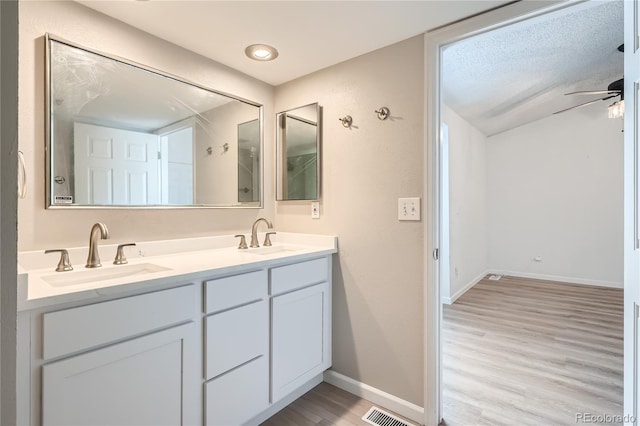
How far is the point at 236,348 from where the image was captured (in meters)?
1.47

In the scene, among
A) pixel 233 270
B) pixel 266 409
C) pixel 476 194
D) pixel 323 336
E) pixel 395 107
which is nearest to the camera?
pixel 233 270

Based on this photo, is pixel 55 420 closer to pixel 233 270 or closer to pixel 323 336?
pixel 233 270

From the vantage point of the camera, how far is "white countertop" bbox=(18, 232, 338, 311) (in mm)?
1021

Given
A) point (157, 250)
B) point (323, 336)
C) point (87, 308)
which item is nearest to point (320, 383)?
point (323, 336)

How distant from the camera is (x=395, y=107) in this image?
180 centimetres

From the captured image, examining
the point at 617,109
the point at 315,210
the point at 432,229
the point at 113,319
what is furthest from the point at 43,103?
the point at 617,109

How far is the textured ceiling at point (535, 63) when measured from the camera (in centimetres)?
213

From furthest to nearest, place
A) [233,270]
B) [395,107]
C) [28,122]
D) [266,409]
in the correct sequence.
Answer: [395,107] < [266,409] < [233,270] < [28,122]

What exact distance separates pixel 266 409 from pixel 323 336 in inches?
20.2

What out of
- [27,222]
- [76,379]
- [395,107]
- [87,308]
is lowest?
[76,379]

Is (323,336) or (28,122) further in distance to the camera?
(323,336)

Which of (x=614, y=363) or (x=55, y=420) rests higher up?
(x=55, y=420)

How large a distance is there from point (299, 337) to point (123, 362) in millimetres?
909

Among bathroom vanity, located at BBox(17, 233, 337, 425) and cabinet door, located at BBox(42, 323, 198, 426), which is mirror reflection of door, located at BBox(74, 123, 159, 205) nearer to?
bathroom vanity, located at BBox(17, 233, 337, 425)
